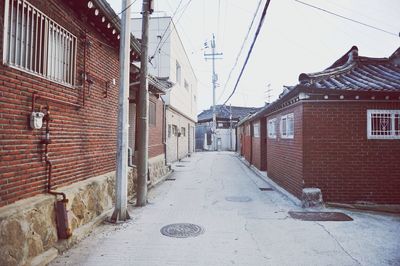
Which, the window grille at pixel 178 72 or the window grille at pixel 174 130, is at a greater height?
the window grille at pixel 178 72

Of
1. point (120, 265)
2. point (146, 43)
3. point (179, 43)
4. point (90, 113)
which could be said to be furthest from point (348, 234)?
point (179, 43)

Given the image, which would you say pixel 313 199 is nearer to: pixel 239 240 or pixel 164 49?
pixel 239 240

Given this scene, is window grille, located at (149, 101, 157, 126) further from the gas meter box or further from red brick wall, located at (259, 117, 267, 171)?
the gas meter box

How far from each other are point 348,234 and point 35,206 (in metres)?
5.57

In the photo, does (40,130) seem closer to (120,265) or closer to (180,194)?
(120,265)

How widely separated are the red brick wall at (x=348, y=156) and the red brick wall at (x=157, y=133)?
669 centimetres

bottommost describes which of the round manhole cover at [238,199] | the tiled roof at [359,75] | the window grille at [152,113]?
the round manhole cover at [238,199]

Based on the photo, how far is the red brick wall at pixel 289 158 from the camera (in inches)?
316

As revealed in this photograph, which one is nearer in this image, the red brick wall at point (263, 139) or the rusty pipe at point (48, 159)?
the rusty pipe at point (48, 159)

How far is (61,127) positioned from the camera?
522cm

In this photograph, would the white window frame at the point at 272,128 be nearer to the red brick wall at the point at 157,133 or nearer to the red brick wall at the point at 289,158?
the red brick wall at the point at 289,158

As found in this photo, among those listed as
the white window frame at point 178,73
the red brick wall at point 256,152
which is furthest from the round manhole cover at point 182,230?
the white window frame at point 178,73

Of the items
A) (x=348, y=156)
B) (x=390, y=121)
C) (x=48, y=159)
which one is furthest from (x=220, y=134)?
(x=48, y=159)

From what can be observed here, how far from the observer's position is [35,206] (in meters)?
4.17
